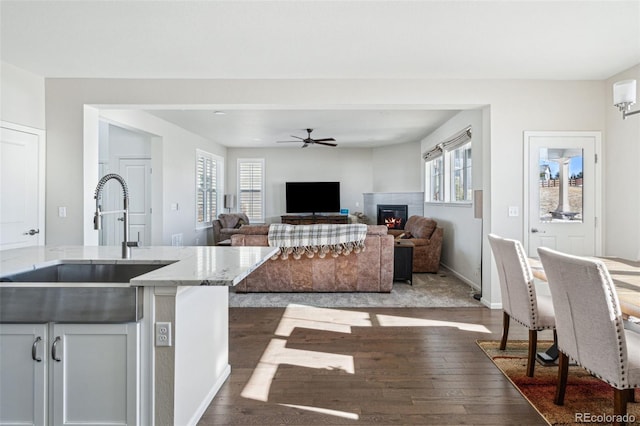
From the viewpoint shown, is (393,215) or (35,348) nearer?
(35,348)

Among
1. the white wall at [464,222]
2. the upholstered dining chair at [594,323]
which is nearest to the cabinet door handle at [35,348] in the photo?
the upholstered dining chair at [594,323]

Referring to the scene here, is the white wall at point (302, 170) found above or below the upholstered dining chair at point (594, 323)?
above

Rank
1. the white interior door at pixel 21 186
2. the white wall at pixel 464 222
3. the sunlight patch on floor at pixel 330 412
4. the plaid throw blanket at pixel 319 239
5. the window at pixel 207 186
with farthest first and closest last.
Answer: the window at pixel 207 186, the white wall at pixel 464 222, the plaid throw blanket at pixel 319 239, the white interior door at pixel 21 186, the sunlight patch on floor at pixel 330 412

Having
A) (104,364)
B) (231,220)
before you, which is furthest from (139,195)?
(104,364)

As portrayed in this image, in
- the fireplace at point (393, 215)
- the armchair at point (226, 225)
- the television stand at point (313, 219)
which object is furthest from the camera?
the television stand at point (313, 219)

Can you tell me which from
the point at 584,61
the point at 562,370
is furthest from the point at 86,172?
the point at 584,61

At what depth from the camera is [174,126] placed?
22.0 ft

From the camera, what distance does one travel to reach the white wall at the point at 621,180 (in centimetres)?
376

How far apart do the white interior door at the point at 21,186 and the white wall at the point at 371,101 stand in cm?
11

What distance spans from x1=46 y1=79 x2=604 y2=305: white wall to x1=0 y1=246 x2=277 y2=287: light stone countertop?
6.65 ft

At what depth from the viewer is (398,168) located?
29.3 feet

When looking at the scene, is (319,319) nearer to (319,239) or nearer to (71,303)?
(319,239)

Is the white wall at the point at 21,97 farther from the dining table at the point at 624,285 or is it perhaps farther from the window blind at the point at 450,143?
the window blind at the point at 450,143

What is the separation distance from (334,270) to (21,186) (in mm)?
3753
